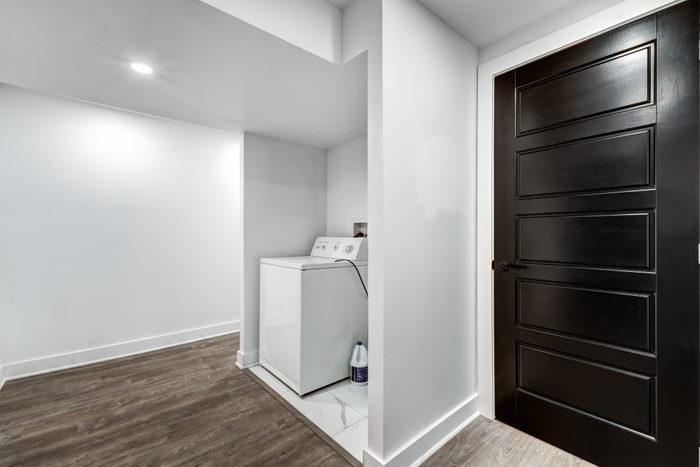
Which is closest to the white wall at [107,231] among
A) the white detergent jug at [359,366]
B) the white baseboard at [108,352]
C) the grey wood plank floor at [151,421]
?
the white baseboard at [108,352]

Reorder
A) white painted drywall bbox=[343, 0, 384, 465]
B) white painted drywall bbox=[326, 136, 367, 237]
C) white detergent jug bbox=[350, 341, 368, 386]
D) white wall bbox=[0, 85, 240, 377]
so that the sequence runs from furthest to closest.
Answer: white painted drywall bbox=[326, 136, 367, 237], white wall bbox=[0, 85, 240, 377], white detergent jug bbox=[350, 341, 368, 386], white painted drywall bbox=[343, 0, 384, 465]

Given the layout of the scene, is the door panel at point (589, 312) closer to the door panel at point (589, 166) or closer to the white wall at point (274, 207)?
the door panel at point (589, 166)

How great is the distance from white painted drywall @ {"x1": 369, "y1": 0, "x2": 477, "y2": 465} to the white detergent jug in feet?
2.54

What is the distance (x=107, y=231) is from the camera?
2840 millimetres

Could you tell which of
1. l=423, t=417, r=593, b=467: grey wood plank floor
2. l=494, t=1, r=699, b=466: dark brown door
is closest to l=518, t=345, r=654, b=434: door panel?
l=494, t=1, r=699, b=466: dark brown door

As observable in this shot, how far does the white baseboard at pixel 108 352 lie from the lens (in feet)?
8.14

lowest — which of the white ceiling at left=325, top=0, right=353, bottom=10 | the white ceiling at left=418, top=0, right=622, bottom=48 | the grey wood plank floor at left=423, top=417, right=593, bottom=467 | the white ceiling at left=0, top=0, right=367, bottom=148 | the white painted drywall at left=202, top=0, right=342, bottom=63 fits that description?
the grey wood plank floor at left=423, top=417, right=593, bottom=467

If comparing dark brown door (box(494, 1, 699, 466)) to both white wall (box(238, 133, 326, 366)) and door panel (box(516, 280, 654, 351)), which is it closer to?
door panel (box(516, 280, 654, 351))

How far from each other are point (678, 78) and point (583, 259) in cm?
87

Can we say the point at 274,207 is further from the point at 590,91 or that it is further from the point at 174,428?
the point at 590,91

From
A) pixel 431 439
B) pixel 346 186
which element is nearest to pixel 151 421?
pixel 431 439

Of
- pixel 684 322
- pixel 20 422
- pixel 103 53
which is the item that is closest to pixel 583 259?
pixel 684 322

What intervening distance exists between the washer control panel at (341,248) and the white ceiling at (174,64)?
102cm

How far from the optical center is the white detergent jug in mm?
2367
